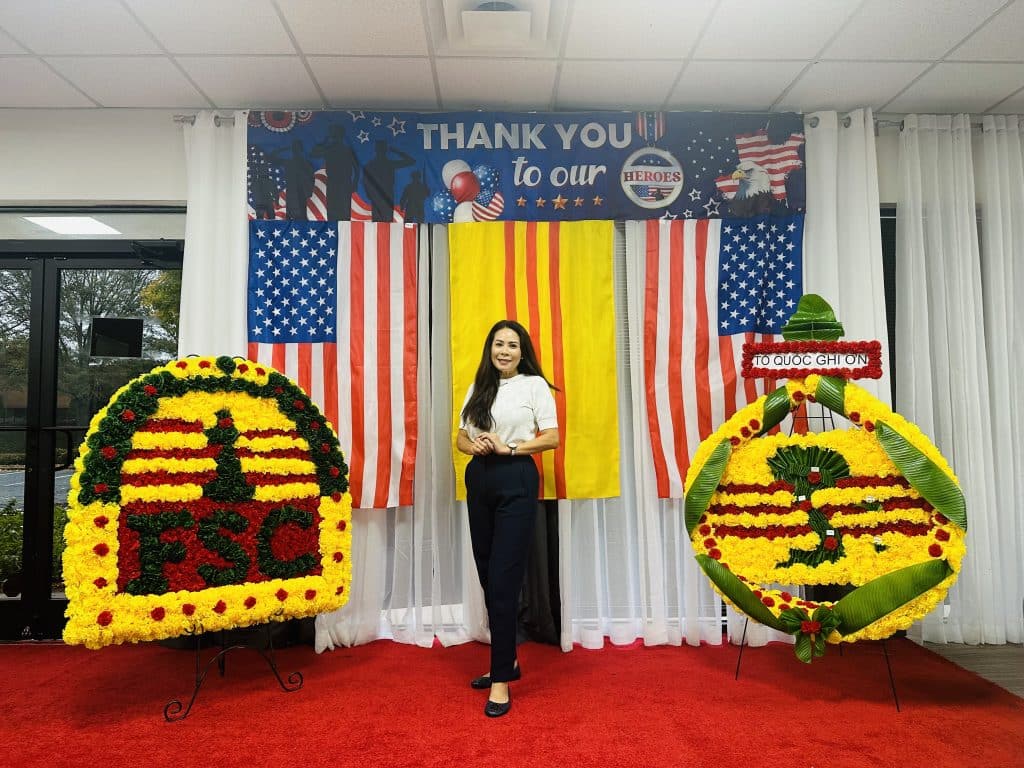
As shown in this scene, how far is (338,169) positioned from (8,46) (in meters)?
1.49

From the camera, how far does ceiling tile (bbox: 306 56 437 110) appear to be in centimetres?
322

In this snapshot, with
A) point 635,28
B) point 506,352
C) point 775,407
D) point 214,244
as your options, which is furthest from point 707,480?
point 214,244

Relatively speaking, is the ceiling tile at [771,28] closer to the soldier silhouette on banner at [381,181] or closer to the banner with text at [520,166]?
the banner with text at [520,166]

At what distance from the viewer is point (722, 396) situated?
3.58 m

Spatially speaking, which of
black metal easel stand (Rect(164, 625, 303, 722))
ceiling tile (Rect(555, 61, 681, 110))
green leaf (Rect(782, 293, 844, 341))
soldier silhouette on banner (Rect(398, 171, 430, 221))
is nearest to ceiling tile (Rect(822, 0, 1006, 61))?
ceiling tile (Rect(555, 61, 681, 110))

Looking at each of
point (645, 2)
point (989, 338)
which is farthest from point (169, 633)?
point (989, 338)

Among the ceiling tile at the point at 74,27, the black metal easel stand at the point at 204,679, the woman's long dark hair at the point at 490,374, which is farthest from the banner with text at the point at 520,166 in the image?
the black metal easel stand at the point at 204,679

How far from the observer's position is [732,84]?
137 inches

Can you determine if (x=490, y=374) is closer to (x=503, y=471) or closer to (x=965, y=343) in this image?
(x=503, y=471)

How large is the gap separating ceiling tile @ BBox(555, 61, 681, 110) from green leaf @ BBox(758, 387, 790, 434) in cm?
164

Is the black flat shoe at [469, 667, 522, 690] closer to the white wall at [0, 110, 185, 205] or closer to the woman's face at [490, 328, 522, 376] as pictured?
the woman's face at [490, 328, 522, 376]

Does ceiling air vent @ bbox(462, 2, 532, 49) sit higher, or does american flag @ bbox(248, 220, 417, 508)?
ceiling air vent @ bbox(462, 2, 532, 49)

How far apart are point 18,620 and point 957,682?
15.1 ft

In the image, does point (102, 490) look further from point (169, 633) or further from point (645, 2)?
point (645, 2)
